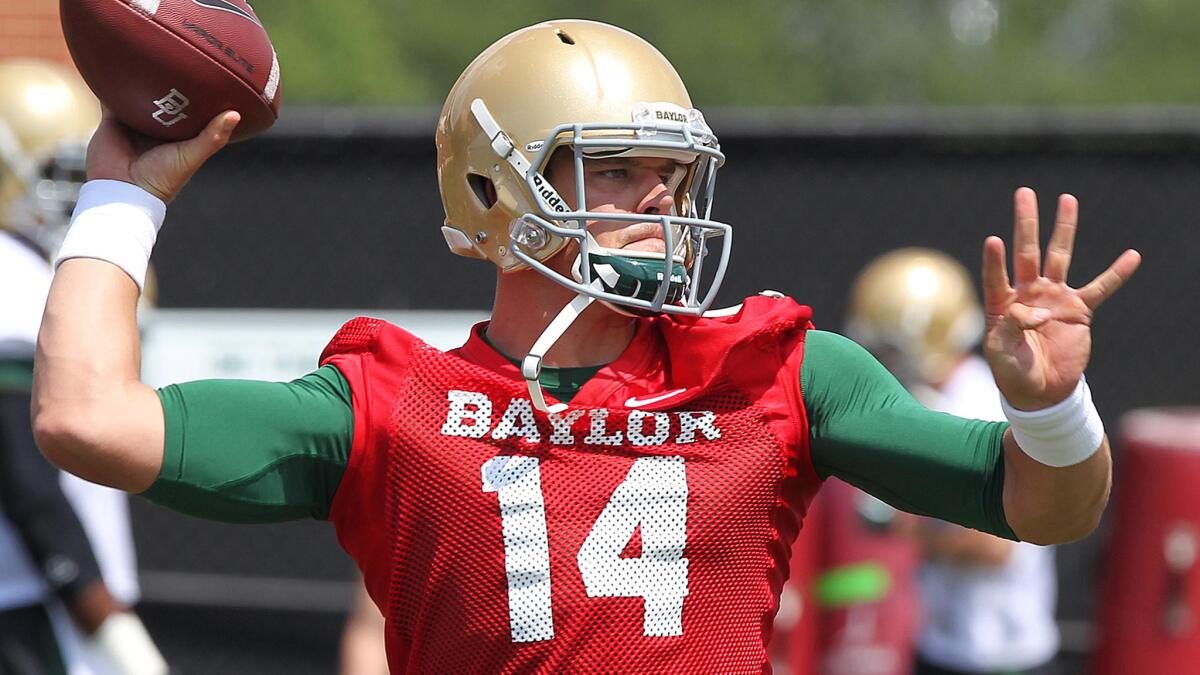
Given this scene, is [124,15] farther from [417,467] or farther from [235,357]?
[235,357]

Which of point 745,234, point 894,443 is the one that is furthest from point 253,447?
point 745,234

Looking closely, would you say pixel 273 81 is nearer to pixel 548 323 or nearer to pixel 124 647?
pixel 548 323

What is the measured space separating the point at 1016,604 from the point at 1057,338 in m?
3.77

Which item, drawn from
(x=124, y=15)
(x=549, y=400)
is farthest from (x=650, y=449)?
(x=124, y=15)

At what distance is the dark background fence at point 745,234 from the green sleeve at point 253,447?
4.40m

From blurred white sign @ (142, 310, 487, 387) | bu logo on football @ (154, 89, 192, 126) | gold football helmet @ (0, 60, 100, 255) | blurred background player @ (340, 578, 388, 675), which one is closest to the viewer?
bu logo on football @ (154, 89, 192, 126)

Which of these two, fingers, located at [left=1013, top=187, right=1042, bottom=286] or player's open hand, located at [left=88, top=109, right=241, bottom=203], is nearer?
fingers, located at [left=1013, top=187, right=1042, bottom=286]

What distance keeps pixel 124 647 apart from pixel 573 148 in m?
2.33

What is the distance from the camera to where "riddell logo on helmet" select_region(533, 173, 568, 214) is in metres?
2.23

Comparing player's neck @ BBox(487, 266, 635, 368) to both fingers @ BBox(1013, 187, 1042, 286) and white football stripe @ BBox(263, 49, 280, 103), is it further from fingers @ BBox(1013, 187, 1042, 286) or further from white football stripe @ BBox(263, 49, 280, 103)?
fingers @ BBox(1013, 187, 1042, 286)

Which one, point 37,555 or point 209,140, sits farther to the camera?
point 37,555

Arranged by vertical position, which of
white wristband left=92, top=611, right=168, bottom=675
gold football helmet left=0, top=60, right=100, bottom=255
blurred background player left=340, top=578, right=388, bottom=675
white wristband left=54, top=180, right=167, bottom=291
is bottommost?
blurred background player left=340, top=578, right=388, bottom=675

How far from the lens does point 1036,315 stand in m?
2.01

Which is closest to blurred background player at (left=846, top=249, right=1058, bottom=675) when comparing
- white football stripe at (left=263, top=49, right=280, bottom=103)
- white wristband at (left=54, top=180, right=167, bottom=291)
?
white football stripe at (left=263, top=49, right=280, bottom=103)
